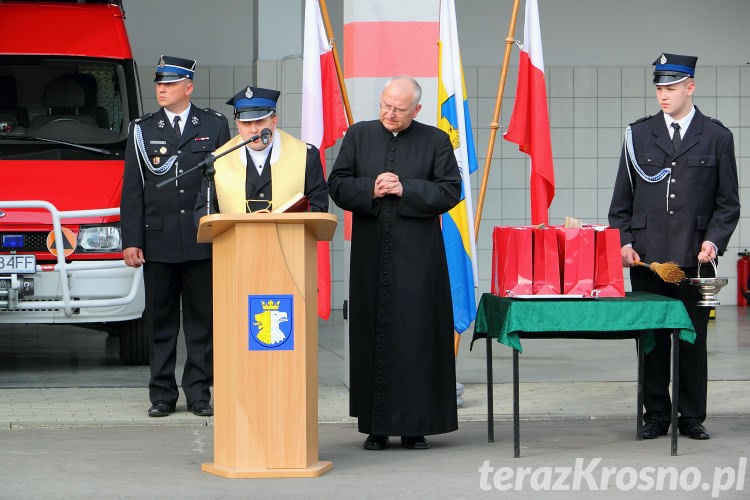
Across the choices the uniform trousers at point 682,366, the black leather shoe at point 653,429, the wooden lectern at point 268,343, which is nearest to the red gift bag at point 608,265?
the uniform trousers at point 682,366

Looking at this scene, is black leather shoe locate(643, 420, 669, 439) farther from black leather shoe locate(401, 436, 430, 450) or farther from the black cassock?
black leather shoe locate(401, 436, 430, 450)

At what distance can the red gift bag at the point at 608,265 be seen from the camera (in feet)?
21.2

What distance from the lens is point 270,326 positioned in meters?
5.78

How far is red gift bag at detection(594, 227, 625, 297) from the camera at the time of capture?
645cm

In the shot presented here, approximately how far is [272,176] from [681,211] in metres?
2.24

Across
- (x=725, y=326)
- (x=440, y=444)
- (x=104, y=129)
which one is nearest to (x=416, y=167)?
(x=440, y=444)

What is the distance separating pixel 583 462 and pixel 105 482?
2.31 metres

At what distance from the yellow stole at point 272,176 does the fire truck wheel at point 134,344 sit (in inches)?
151

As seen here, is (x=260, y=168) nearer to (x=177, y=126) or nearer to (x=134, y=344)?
(x=177, y=126)

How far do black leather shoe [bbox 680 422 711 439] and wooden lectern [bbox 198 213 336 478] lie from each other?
2.24m

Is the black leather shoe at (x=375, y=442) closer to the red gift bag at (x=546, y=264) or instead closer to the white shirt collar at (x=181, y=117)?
the red gift bag at (x=546, y=264)

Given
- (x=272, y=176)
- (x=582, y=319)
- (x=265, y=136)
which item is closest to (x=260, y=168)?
(x=272, y=176)

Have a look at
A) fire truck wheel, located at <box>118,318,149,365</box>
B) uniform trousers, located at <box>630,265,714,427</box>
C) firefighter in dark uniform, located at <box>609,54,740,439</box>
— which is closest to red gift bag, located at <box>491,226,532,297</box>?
firefighter in dark uniform, located at <box>609,54,740,439</box>

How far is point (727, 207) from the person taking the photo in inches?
269
